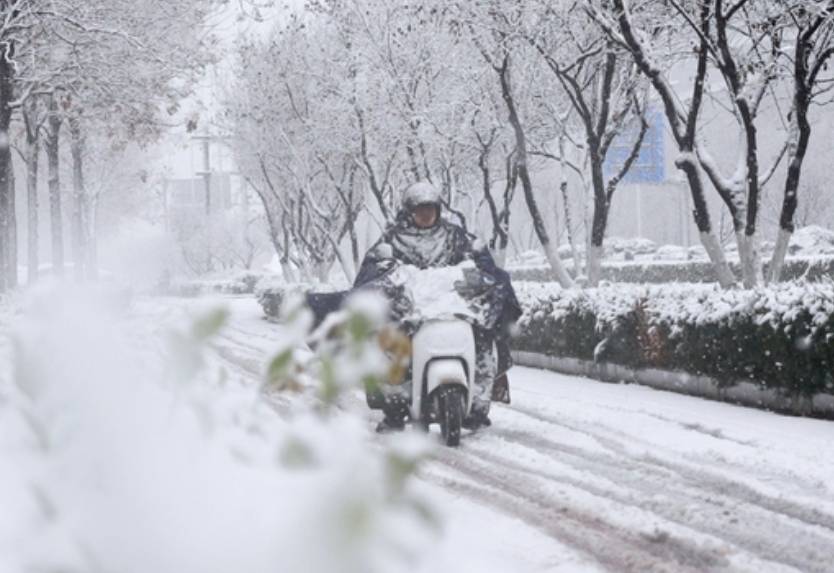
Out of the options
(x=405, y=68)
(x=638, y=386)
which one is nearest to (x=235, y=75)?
(x=405, y=68)

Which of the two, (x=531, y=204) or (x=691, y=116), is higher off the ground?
(x=691, y=116)

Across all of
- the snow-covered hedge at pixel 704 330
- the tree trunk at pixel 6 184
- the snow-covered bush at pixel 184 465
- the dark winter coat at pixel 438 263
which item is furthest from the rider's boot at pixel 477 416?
the tree trunk at pixel 6 184

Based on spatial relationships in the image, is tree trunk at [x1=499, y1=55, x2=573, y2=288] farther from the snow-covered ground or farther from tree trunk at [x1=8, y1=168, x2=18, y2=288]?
tree trunk at [x1=8, y1=168, x2=18, y2=288]

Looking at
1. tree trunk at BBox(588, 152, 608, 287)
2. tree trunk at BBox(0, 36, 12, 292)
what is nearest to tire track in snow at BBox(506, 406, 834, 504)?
tree trunk at BBox(588, 152, 608, 287)

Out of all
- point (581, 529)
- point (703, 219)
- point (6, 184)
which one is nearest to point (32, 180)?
point (6, 184)

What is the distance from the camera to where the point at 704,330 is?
11453 millimetres

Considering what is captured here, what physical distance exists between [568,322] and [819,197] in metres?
34.6

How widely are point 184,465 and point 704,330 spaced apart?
1059 centimetres

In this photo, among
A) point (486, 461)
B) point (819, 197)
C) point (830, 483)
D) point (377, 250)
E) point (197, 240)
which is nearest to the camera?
point (830, 483)

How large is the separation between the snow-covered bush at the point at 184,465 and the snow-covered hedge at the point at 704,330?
868 centimetres

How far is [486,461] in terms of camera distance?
7.97 m

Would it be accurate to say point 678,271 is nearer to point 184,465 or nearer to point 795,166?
point 795,166

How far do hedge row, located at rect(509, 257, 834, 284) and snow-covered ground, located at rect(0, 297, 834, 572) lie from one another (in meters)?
18.0

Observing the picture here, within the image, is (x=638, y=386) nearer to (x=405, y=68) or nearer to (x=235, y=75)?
(x=405, y=68)
